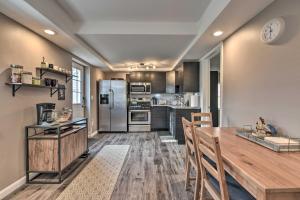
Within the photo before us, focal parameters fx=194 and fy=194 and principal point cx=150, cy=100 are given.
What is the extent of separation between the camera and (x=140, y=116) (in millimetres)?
6555

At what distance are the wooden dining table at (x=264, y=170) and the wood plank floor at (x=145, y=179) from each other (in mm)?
1110

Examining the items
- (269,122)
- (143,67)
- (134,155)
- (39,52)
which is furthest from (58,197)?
(143,67)

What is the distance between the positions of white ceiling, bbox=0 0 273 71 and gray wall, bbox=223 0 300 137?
22 centimetres

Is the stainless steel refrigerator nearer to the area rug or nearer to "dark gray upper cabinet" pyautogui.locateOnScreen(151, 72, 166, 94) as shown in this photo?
"dark gray upper cabinet" pyautogui.locateOnScreen(151, 72, 166, 94)

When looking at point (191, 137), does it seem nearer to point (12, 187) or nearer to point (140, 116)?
point (12, 187)

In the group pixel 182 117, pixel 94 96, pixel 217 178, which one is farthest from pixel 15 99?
pixel 94 96

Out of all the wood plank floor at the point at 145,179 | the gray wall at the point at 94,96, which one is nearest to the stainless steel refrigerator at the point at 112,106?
the gray wall at the point at 94,96

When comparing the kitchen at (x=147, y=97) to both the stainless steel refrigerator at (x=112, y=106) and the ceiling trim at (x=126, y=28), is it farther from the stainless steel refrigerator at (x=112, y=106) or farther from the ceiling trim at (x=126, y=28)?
the ceiling trim at (x=126, y=28)

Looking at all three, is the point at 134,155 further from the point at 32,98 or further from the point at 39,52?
the point at 39,52

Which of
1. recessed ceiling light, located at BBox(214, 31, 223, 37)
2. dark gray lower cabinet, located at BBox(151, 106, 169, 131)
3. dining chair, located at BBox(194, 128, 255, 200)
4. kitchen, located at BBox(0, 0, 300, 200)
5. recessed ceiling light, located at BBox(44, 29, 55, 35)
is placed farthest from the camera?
dark gray lower cabinet, located at BBox(151, 106, 169, 131)

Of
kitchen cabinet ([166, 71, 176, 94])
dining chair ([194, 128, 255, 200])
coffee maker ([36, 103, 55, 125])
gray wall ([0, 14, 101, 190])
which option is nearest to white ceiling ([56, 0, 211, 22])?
gray wall ([0, 14, 101, 190])

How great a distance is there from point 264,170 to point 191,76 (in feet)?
14.5

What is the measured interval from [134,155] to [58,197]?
177 cm

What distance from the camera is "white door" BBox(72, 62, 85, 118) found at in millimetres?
4893
